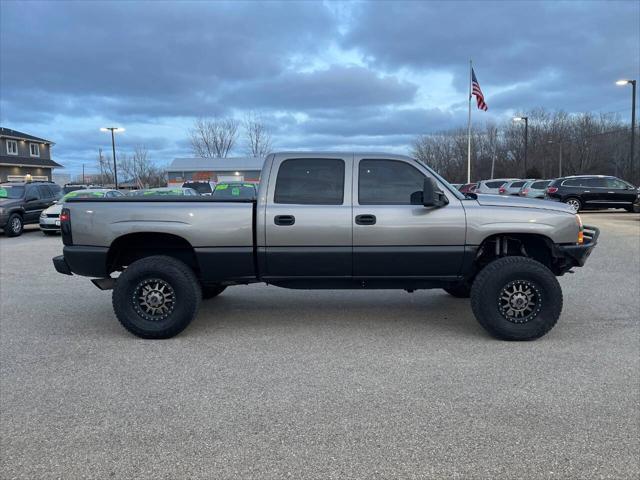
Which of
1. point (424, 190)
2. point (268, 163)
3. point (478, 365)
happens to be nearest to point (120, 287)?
point (268, 163)

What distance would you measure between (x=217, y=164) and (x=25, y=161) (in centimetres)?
1774

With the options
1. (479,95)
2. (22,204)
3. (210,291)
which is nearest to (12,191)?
(22,204)

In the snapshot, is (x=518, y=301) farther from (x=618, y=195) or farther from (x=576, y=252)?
(x=618, y=195)

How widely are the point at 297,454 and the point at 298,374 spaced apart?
1238mm

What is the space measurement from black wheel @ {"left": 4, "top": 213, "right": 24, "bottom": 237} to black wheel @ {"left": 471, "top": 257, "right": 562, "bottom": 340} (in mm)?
15139

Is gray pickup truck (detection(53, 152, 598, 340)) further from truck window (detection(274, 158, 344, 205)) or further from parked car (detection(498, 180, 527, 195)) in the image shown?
parked car (detection(498, 180, 527, 195))

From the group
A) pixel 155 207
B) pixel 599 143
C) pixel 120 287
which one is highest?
pixel 599 143

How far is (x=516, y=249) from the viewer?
5539 millimetres

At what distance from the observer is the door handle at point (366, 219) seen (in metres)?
5.04

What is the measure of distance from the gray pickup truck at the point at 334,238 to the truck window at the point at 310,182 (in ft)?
0.03

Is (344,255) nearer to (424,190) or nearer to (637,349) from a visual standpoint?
(424,190)

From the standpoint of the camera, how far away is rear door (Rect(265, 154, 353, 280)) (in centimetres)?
506

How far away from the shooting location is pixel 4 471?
2807mm

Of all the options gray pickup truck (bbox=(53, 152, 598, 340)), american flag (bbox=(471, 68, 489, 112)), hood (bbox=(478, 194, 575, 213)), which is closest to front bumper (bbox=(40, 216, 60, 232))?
gray pickup truck (bbox=(53, 152, 598, 340))
